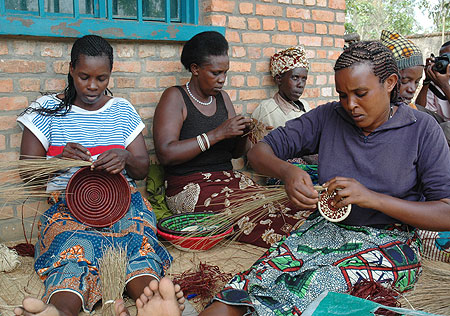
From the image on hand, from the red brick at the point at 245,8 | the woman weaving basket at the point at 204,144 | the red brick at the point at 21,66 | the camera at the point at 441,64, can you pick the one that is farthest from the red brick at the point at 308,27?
the red brick at the point at 21,66

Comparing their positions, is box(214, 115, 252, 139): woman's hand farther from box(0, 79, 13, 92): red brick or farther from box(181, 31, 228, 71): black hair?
box(0, 79, 13, 92): red brick

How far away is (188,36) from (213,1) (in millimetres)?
383

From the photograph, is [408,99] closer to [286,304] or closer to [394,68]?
[394,68]

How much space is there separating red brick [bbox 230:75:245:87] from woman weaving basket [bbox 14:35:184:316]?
4.34 feet

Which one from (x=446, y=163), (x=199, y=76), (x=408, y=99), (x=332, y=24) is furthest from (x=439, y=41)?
(x=446, y=163)

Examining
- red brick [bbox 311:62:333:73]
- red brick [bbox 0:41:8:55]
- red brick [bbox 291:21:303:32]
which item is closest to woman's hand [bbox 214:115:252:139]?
red brick [bbox 0:41:8:55]

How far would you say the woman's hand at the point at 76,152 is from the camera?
2744 millimetres

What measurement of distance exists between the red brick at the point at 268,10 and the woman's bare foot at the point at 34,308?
328cm

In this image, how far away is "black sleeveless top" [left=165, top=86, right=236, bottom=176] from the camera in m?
3.65

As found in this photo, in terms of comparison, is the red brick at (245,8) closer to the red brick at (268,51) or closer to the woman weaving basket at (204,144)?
the red brick at (268,51)

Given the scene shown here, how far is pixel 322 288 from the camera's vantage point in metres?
2.06

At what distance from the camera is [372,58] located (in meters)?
2.23

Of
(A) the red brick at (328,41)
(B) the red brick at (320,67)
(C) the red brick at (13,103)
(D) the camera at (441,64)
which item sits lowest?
(C) the red brick at (13,103)

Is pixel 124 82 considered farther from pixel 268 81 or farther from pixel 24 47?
pixel 268 81
